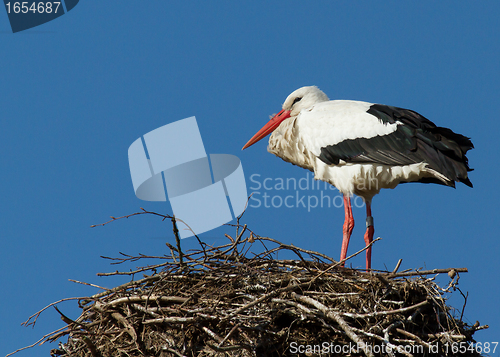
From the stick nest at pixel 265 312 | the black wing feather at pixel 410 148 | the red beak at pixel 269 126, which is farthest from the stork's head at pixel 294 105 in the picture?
the stick nest at pixel 265 312

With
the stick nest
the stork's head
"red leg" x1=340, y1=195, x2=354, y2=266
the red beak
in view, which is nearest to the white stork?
"red leg" x1=340, y1=195, x2=354, y2=266

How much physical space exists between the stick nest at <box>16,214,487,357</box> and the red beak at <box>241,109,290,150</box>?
8.11ft

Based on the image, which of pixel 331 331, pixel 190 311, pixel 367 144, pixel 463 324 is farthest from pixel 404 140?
pixel 190 311

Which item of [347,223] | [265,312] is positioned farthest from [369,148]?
[265,312]

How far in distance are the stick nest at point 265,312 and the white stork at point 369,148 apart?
134cm

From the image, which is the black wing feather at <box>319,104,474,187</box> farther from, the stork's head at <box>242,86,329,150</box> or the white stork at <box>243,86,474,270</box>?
the stork's head at <box>242,86,329,150</box>

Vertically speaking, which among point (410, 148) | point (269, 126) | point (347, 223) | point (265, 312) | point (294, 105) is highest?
point (294, 105)

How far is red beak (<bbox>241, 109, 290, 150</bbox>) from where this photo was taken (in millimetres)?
6660

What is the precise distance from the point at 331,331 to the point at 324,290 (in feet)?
1.04

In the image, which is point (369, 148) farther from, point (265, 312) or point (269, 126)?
point (265, 312)

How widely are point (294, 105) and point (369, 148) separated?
1.32m

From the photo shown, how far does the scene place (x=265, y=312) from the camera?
3930mm

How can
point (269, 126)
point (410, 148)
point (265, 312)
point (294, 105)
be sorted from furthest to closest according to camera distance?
point (269, 126) → point (294, 105) → point (410, 148) → point (265, 312)

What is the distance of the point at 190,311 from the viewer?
3869 mm
